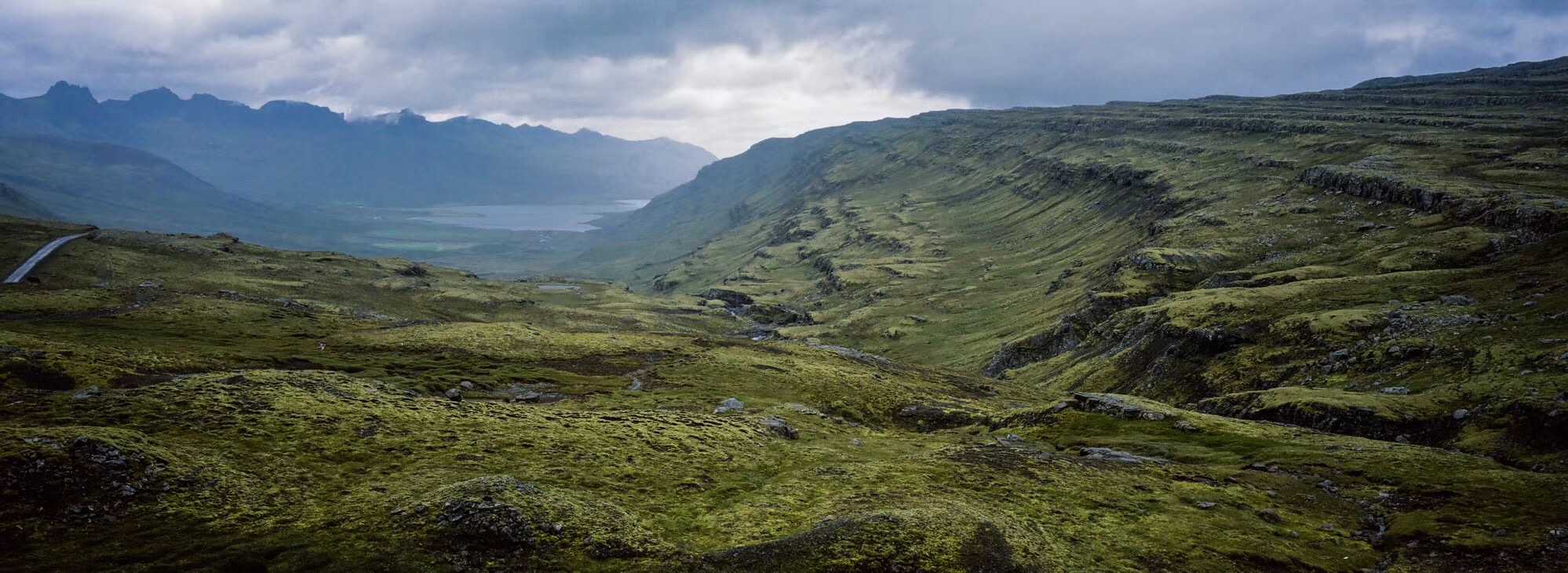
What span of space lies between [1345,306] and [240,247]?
25194 centimetres

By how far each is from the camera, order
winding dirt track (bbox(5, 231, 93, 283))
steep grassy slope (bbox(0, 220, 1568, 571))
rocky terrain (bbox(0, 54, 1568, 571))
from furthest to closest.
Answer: winding dirt track (bbox(5, 231, 93, 283)) < rocky terrain (bbox(0, 54, 1568, 571)) < steep grassy slope (bbox(0, 220, 1568, 571))

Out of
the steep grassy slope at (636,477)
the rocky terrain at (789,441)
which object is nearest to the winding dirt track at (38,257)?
the rocky terrain at (789,441)

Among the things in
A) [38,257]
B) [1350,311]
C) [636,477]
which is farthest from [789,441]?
Answer: [38,257]

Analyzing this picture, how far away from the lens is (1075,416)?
61.5 m

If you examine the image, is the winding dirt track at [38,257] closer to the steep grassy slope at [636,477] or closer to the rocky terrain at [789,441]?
the rocky terrain at [789,441]

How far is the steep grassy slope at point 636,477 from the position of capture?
27.6 meters

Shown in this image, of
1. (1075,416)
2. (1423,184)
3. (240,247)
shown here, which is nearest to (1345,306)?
(1075,416)

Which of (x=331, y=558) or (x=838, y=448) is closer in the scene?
(x=331, y=558)

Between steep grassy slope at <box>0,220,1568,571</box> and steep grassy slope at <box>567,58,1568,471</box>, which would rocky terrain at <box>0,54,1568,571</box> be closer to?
steep grassy slope at <box>0,220,1568,571</box>

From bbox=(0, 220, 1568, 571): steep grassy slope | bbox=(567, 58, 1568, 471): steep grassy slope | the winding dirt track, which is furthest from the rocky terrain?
the winding dirt track

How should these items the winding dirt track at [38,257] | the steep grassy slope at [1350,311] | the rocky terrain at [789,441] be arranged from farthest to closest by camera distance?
the winding dirt track at [38,257], the steep grassy slope at [1350,311], the rocky terrain at [789,441]

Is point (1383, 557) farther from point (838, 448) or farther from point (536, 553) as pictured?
point (536, 553)

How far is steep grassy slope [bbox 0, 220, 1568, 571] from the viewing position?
27.6 m

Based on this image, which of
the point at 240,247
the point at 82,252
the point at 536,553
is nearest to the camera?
the point at 536,553
